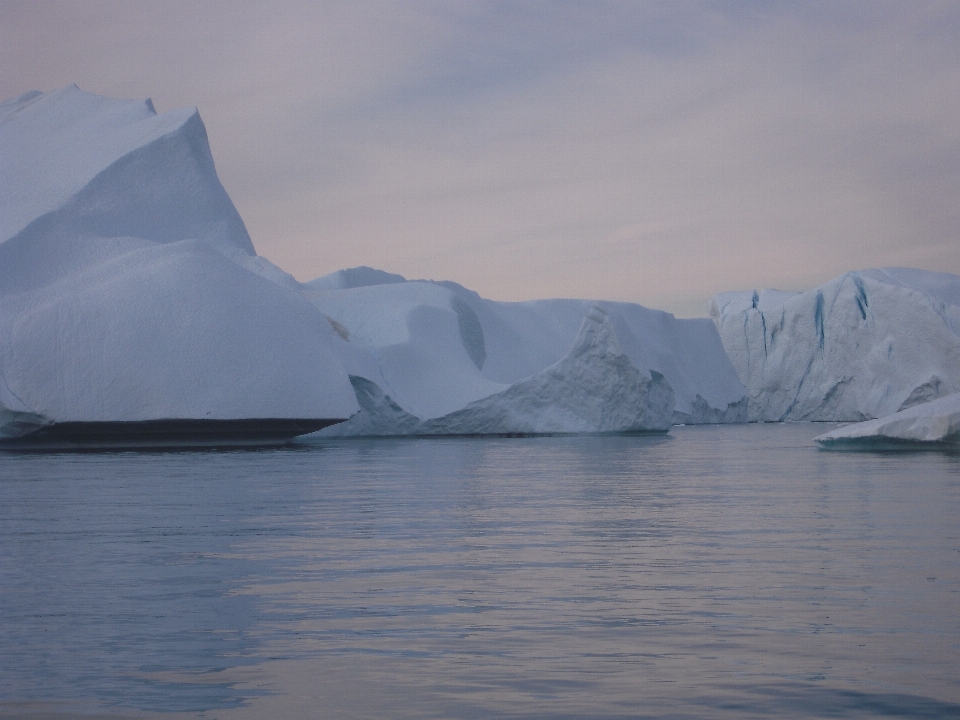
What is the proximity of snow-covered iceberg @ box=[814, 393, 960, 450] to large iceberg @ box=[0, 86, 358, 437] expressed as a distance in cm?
923

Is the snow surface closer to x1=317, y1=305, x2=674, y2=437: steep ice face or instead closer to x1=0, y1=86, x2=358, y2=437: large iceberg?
x1=317, y1=305, x2=674, y2=437: steep ice face

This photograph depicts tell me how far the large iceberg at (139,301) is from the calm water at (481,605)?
9.66 m

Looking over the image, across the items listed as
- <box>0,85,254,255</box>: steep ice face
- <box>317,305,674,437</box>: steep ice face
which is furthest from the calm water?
<box>317,305,674,437</box>: steep ice face

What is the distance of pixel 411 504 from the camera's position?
28.7 ft

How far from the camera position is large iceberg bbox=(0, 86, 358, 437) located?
18828 millimetres

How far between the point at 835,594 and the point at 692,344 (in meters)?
36.4

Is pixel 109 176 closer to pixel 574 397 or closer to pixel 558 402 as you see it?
pixel 558 402

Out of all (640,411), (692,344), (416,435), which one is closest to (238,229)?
(416,435)

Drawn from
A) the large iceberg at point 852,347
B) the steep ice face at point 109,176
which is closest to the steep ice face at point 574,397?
the steep ice face at point 109,176

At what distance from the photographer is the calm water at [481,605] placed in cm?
306

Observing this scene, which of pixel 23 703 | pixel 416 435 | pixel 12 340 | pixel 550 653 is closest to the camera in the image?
pixel 23 703

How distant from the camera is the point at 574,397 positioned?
25.6 metres

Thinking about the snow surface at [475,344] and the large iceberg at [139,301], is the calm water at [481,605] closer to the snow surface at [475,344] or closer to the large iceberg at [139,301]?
the large iceberg at [139,301]

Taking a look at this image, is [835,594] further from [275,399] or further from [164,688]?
[275,399]
